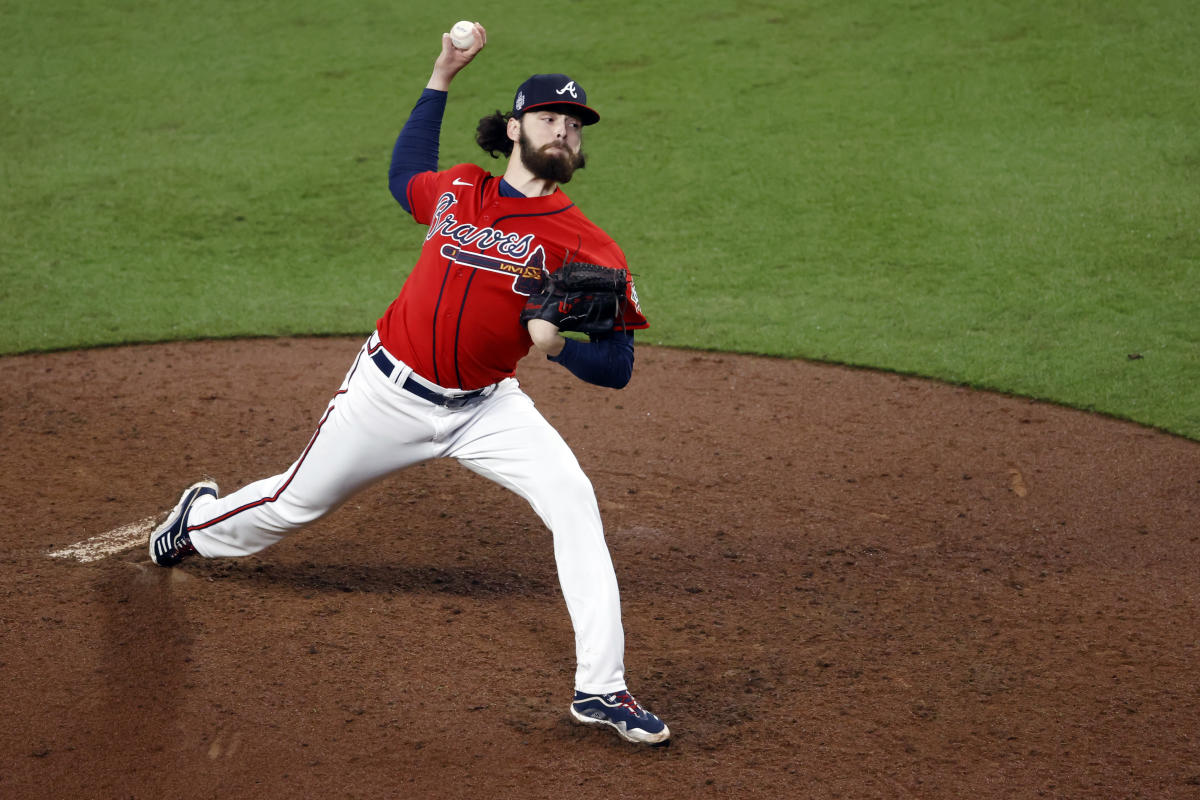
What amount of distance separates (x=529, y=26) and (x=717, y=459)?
23.2ft

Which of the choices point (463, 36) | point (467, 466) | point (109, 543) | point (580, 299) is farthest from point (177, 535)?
point (463, 36)

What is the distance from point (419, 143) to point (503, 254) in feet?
2.67

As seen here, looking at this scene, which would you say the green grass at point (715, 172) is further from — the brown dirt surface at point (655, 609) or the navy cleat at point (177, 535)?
the navy cleat at point (177, 535)

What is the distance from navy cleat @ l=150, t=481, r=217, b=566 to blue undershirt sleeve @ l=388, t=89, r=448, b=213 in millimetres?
1213

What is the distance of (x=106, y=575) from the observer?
159 inches

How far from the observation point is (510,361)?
11.3 ft

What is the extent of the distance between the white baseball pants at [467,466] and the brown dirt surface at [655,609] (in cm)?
30

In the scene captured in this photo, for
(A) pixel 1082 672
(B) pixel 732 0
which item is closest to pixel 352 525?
(A) pixel 1082 672

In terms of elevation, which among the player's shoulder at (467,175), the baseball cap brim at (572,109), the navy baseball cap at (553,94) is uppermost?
the navy baseball cap at (553,94)

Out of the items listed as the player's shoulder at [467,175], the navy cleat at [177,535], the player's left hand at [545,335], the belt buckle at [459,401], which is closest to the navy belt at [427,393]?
the belt buckle at [459,401]

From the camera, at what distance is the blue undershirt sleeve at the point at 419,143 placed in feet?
12.8

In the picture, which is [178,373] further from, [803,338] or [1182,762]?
[1182,762]

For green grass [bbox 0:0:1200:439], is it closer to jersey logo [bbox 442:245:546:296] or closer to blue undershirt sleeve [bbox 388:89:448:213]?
blue undershirt sleeve [bbox 388:89:448:213]

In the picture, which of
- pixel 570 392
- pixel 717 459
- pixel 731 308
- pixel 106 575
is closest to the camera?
pixel 106 575
